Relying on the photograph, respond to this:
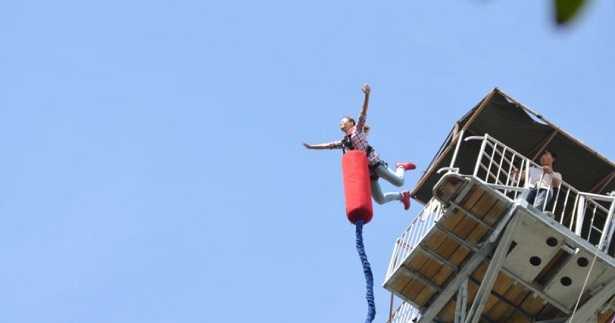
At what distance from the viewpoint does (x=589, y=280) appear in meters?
11.7

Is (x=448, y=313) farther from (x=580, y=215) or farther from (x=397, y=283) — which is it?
(x=580, y=215)

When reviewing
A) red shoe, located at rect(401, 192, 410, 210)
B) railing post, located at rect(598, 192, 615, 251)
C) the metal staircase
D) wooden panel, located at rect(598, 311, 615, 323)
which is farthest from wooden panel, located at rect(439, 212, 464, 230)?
wooden panel, located at rect(598, 311, 615, 323)

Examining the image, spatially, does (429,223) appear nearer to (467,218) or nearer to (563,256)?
(467,218)

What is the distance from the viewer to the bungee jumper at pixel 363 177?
11602 mm

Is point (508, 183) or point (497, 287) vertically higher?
point (508, 183)

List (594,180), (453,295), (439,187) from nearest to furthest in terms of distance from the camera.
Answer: (439,187)
(453,295)
(594,180)

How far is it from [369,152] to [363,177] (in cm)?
65

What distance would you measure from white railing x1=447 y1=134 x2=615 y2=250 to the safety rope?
4.22 ft

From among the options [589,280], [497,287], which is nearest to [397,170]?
[497,287]

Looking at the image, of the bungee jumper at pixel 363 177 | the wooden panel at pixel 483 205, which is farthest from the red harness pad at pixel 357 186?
the wooden panel at pixel 483 205

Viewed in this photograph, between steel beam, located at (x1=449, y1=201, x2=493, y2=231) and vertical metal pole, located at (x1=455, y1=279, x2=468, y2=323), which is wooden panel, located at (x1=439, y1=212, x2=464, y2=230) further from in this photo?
vertical metal pole, located at (x1=455, y1=279, x2=468, y2=323)

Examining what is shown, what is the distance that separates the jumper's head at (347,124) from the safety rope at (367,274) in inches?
64.1

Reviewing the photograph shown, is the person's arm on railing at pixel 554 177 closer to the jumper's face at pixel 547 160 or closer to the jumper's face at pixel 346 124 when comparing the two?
the jumper's face at pixel 547 160

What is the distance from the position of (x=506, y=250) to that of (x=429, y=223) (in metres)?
0.98
